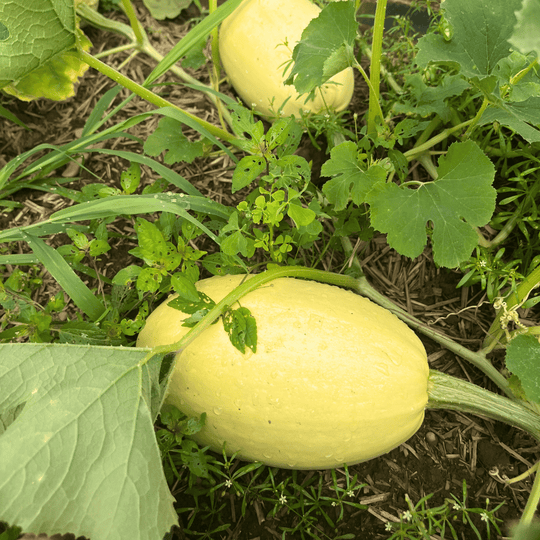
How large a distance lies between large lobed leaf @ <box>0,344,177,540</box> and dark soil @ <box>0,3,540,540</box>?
0.49m

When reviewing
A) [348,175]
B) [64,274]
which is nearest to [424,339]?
[348,175]

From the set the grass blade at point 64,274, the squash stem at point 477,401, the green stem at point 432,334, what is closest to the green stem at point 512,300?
the green stem at point 432,334

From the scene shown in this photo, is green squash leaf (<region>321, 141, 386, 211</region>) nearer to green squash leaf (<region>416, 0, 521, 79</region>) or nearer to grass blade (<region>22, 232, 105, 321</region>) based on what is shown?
green squash leaf (<region>416, 0, 521, 79</region>)

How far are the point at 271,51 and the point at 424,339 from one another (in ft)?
3.45

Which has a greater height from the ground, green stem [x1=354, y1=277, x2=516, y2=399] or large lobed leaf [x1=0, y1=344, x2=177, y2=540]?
large lobed leaf [x1=0, y1=344, x2=177, y2=540]

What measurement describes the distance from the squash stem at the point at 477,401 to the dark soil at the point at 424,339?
16cm

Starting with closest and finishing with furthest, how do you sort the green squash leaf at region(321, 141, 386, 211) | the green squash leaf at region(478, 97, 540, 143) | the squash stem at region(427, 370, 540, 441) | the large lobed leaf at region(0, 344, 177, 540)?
the large lobed leaf at region(0, 344, 177, 540) → the green squash leaf at region(478, 97, 540, 143) → the green squash leaf at region(321, 141, 386, 211) → the squash stem at region(427, 370, 540, 441)

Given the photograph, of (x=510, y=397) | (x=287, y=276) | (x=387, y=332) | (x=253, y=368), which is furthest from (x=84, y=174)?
(x=510, y=397)

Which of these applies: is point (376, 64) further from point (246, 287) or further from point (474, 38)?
point (246, 287)

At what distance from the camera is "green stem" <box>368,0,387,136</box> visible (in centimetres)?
102

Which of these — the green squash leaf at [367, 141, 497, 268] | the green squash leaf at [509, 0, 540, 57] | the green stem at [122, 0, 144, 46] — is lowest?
the green squash leaf at [367, 141, 497, 268]

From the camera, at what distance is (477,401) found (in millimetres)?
1191

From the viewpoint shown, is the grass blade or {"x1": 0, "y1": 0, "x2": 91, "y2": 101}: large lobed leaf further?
the grass blade

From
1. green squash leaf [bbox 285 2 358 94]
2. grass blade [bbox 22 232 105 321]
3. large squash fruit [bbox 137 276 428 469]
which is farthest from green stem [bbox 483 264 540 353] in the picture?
grass blade [bbox 22 232 105 321]
